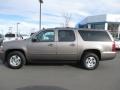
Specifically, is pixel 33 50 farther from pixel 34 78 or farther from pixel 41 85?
pixel 41 85

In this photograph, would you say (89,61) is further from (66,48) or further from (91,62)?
(66,48)

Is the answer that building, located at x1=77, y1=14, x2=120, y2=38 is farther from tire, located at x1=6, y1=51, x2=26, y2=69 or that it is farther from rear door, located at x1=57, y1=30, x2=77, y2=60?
tire, located at x1=6, y1=51, x2=26, y2=69

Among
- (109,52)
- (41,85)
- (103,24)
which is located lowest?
(41,85)

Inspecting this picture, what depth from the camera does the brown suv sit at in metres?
11.2

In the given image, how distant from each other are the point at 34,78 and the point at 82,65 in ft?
10.2

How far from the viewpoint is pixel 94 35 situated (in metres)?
11.7

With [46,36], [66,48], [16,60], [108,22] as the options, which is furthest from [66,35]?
[108,22]

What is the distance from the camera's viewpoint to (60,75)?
9.85 m

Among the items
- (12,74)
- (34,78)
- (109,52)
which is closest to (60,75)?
(34,78)

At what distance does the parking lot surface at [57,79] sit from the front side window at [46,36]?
126cm

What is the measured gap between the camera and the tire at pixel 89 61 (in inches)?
450

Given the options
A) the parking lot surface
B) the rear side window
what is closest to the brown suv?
the rear side window

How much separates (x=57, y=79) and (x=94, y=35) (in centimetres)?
353

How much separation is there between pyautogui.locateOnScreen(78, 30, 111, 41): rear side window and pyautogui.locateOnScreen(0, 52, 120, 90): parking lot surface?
54.6 inches
